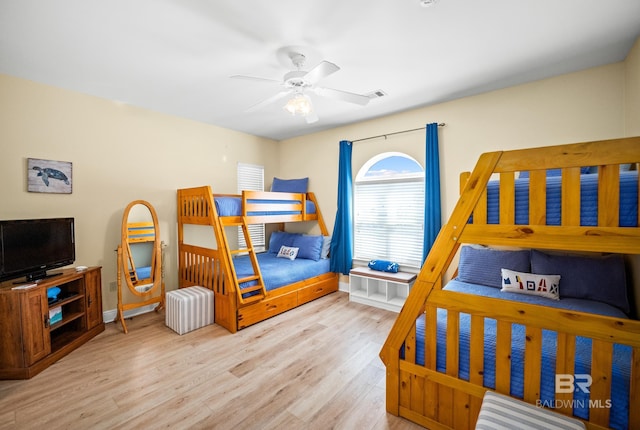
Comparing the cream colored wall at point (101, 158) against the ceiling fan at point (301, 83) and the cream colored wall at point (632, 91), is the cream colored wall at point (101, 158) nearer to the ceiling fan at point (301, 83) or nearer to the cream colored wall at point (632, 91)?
the ceiling fan at point (301, 83)

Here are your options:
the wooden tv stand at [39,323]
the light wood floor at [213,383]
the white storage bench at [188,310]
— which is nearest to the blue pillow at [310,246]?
the light wood floor at [213,383]

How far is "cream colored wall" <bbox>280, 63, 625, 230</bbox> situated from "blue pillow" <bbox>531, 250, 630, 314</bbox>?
1.16 metres

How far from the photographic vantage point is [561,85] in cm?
266

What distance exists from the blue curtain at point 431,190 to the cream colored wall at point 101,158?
3044mm

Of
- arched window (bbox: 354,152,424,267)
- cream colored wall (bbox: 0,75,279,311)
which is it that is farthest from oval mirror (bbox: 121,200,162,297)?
arched window (bbox: 354,152,424,267)

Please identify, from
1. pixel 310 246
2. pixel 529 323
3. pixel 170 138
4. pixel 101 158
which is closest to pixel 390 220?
pixel 310 246

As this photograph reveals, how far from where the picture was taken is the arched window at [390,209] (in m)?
3.74

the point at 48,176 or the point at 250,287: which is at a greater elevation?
the point at 48,176

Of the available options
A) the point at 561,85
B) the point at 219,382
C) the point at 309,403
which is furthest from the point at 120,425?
the point at 561,85

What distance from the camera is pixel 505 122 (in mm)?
2955

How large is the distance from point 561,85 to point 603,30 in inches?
29.8

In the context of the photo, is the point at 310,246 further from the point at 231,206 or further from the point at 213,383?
the point at 213,383

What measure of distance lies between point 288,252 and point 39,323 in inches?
106

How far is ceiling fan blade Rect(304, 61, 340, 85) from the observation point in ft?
6.19
